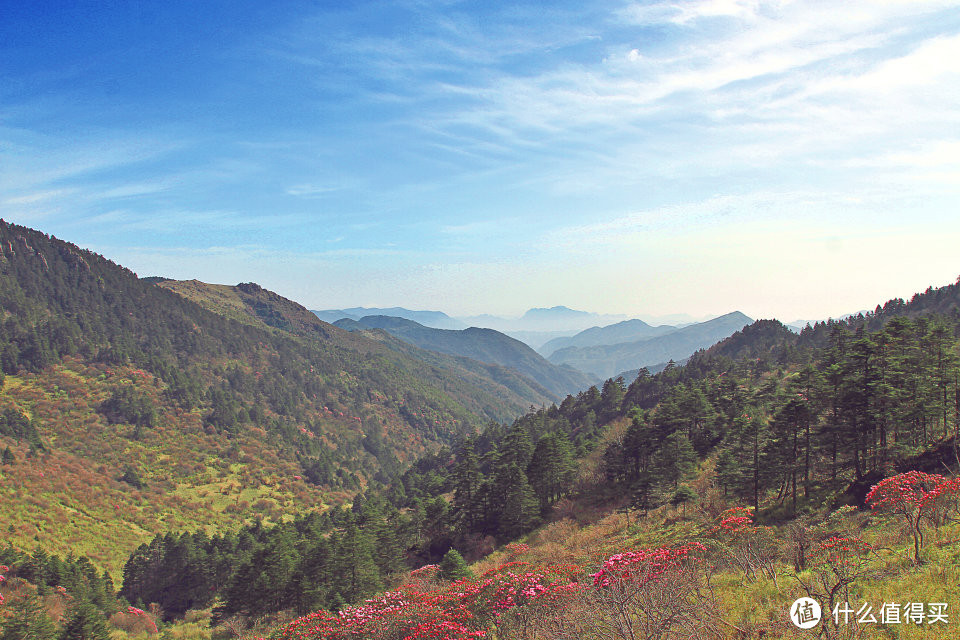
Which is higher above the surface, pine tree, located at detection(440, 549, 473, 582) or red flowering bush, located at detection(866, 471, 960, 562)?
red flowering bush, located at detection(866, 471, 960, 562)

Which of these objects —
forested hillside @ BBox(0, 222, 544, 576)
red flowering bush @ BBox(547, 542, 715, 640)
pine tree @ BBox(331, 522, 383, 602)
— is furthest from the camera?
forested hillside @ BBox(0, 222, 544, 576)

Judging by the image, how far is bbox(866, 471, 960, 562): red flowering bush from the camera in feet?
35.4

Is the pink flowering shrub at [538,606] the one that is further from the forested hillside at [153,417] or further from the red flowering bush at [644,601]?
the forested hillside at [153,417]

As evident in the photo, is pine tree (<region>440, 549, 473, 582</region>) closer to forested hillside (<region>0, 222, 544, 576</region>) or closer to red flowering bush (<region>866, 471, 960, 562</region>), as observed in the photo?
red flowering bush (<region>866, 471, 960, 562</region>)

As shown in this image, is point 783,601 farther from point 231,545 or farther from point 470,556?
point 231,545

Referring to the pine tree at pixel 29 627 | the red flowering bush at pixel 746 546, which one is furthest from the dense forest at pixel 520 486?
the pine tree at pixel 29 627

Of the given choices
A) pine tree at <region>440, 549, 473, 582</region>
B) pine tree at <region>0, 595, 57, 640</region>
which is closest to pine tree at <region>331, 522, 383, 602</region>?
pine tree at <region>440, 549, 473, 582</region>

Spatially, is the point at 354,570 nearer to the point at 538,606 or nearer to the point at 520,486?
the point at 520,486

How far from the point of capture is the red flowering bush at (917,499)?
1079cm

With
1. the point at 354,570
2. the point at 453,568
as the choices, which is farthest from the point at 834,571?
the point at 354,570

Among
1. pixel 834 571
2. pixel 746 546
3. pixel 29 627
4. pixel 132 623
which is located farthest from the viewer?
pixel 132 623

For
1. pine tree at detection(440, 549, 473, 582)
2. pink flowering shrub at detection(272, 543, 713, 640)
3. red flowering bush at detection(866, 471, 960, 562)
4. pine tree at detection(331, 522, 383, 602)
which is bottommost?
pine tree at detection(331, 522, 383, 602)

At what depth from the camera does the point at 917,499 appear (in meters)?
10.8

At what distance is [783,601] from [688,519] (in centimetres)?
2150
